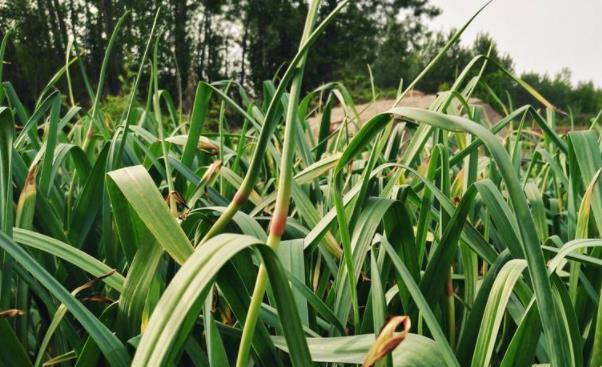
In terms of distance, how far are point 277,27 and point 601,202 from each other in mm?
17145

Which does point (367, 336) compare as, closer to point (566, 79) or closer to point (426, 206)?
point (426, 206)

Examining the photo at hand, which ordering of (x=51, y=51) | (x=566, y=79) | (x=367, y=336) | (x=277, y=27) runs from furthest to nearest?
(x=566, y=79) → (x=277, y=27) → (x=51, y=51) → (x=367, y=336)

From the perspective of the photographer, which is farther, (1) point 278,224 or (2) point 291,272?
(2) point 291,272

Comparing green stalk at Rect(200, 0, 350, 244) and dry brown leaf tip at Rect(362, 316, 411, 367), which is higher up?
green stalk at Rect(200, 0, 350, 244)

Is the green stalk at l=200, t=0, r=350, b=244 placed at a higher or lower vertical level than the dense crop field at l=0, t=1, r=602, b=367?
higher

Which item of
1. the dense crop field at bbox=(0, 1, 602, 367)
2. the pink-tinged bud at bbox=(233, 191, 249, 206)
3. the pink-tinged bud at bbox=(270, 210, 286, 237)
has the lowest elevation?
the dense crop field at bbox=(0, 1, 602, 367)

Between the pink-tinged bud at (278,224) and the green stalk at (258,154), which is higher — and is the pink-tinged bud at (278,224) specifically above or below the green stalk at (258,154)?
below

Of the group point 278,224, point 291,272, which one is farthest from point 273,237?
point 291,272

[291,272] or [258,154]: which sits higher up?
[258,154]

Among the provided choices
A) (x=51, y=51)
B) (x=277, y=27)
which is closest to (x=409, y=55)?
(x=277, y=27)

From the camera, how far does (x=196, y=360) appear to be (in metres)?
0.36

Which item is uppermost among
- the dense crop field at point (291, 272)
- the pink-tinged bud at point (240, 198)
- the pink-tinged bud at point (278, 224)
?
the pink-tinged bud at point (240, 198)

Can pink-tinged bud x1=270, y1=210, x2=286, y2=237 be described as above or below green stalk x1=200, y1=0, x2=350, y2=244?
below

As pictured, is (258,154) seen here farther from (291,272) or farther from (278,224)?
(291,272)
